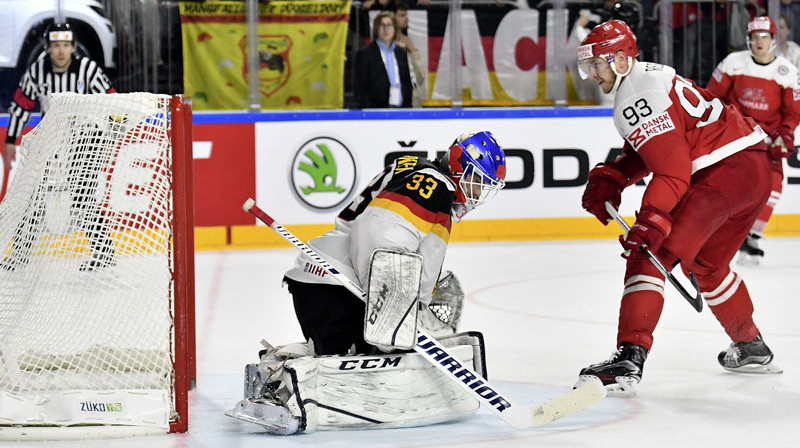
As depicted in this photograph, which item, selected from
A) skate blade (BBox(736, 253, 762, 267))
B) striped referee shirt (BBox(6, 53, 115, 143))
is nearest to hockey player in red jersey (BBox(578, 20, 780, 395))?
skate blade (BBox(736, 253, 762, 267))

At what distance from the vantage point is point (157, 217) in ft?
11.1

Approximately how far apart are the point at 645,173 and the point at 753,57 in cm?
321

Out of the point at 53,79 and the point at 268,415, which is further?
the point at 53,79

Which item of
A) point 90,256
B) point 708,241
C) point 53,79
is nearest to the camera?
point 90,256

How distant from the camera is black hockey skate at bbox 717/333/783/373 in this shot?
417cm

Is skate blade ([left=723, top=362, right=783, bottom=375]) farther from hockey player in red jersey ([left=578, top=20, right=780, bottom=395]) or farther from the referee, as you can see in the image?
the referee

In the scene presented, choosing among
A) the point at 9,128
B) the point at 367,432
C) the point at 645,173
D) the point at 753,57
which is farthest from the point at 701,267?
the point at 9,128

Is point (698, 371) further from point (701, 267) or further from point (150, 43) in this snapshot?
point (150, 43)

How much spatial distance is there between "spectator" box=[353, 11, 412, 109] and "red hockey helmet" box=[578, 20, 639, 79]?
3.94 metres

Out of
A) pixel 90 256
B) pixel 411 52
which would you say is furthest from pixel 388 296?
pixel 411 52

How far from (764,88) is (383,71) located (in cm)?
225

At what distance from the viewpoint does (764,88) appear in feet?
→ 23.0

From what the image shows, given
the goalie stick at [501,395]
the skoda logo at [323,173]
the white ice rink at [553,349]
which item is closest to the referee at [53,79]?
the white ice rink at [553,349]

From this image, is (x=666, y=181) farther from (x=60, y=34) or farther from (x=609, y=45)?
(x=60, y=34)
